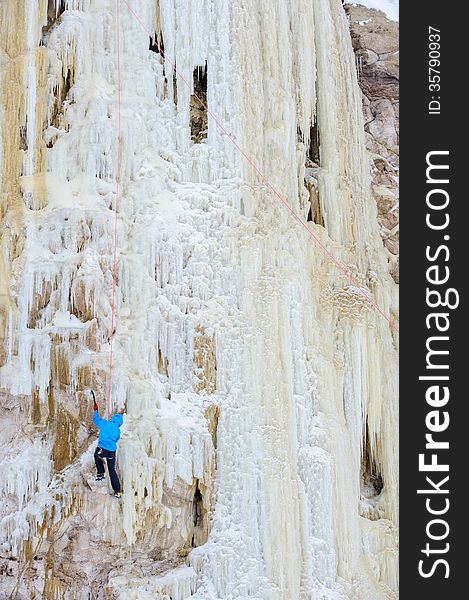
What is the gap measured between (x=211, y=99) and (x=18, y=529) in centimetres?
426

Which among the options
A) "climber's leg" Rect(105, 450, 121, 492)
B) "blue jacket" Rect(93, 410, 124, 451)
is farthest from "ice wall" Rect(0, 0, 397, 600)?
"blue jacket" Rect(93, 410, 124, 451)

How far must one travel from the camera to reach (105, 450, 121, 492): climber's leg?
248 inches

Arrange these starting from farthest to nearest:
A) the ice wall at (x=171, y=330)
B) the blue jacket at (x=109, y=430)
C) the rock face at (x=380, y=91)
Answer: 1. the rock face at (x=380, y=91)
2. the ice wall at (x=171, y=330)
3. the blue jacket at (x=109, y=430)

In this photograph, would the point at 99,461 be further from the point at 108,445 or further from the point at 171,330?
the point at 171,330

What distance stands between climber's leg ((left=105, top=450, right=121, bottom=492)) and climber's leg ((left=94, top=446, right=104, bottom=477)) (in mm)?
65

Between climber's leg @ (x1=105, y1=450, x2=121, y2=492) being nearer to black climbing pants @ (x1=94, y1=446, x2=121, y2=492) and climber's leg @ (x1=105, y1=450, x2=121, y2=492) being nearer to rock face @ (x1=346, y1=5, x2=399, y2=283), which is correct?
black climbing pants @ (x1=94, y1=446, x2=121, y2=492)

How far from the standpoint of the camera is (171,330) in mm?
6848

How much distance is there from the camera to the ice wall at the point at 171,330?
261 inches

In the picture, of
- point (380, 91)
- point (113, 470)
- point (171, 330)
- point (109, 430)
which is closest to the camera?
point (109, 430)

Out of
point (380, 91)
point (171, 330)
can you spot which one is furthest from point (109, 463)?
point (380, 91)

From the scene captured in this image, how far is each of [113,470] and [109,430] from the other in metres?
0.38

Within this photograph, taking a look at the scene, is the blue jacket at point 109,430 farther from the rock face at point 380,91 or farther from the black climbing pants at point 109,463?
the rock face at point 380,91

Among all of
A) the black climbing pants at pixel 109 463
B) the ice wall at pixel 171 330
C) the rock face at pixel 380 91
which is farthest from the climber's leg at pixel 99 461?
the rock face at pixel 380 91

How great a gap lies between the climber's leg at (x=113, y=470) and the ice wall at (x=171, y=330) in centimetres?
12
